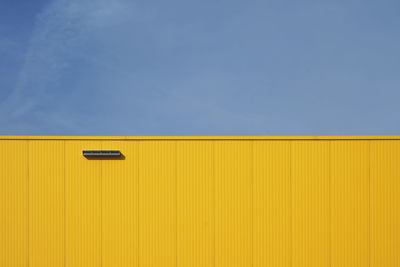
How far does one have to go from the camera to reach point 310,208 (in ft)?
22.0

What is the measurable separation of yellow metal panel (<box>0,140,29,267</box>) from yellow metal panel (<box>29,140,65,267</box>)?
0.19m

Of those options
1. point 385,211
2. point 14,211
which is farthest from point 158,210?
point 385,211

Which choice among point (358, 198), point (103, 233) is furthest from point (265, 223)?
point (103, 233)

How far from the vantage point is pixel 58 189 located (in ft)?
22.5

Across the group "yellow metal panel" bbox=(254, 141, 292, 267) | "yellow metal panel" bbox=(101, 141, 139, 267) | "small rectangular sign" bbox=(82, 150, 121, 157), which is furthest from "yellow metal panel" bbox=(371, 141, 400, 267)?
"small rectangular sign" bbox=(82, 150, 121, 157)

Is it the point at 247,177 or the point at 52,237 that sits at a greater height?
the point at 247,177

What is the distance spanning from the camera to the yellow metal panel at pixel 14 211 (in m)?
6.88

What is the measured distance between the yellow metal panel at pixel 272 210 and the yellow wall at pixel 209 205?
30mm

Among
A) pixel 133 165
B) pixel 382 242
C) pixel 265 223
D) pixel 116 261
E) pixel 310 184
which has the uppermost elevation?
pixel 133 165

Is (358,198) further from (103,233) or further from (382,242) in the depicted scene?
(103,233)

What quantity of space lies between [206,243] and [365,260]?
187 inches

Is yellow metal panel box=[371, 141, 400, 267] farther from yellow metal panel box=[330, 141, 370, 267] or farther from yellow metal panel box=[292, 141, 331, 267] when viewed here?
yellow metal panel box=[292, 141, 331, 267]

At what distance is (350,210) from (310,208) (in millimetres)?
1209

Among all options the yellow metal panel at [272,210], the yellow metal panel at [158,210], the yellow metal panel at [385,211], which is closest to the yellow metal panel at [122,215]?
the yellow metal panel at [158,210]
